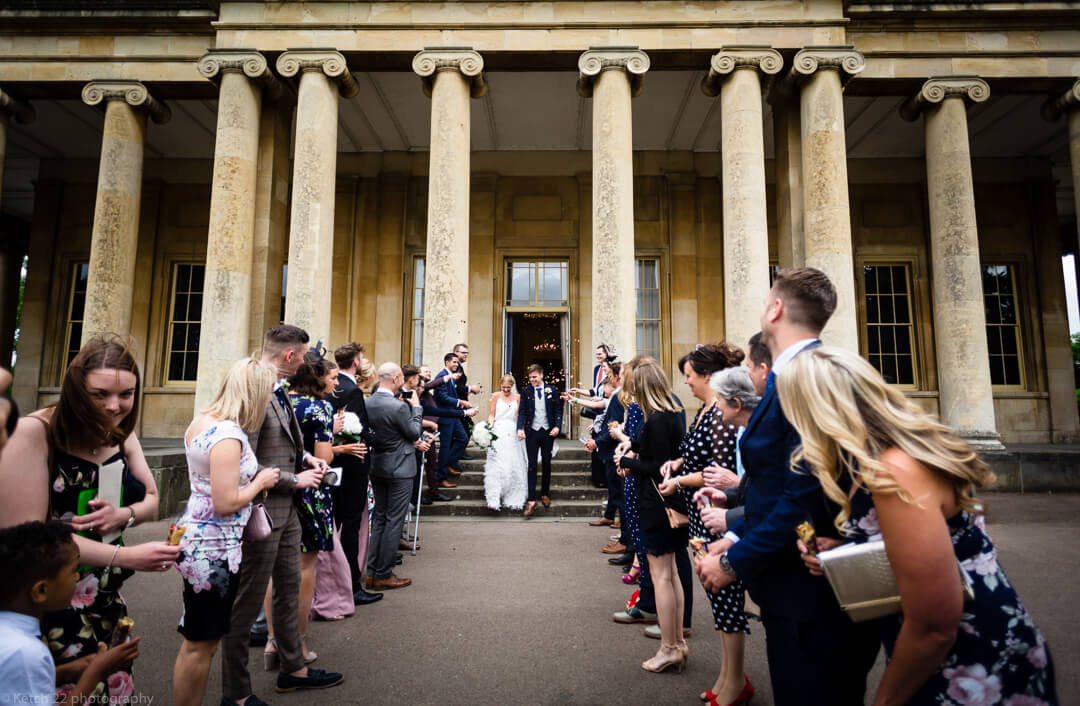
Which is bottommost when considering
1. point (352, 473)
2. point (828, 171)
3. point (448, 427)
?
point (352, 473)

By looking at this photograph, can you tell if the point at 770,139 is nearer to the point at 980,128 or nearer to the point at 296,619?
the point at 980,128

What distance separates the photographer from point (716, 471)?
2.75m

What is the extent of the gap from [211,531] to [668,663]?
8.74ft

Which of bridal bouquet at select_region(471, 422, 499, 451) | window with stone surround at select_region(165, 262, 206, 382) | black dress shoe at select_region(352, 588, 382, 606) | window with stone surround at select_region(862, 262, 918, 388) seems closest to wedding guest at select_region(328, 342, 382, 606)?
black dress shoe at select_region(352, 588, 382, 606)

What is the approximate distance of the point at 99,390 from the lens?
2.19 metres

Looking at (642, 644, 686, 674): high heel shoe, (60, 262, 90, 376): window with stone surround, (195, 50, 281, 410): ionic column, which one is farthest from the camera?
(60, 262, 90, 376): window with stone surround

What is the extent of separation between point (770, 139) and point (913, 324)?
5992 mm

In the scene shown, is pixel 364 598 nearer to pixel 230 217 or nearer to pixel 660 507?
pixel 660 507

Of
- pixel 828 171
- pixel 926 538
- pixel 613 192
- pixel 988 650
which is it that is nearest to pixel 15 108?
pixel 613 192

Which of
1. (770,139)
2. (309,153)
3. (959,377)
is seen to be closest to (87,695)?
(309,153)

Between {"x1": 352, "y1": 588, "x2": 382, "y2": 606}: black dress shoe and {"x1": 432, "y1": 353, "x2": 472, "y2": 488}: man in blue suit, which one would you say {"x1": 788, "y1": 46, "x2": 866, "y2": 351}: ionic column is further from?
{"x1": 352, "y1": 588, "x2": 382, "y2": 606}: black dress shoe

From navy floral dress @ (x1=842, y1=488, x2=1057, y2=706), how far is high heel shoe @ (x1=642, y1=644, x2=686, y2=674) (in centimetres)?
218

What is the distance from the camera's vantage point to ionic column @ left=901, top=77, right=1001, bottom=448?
9.70 metres

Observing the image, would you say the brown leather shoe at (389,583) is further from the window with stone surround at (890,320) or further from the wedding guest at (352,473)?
the window with stone surround at (890,320)
